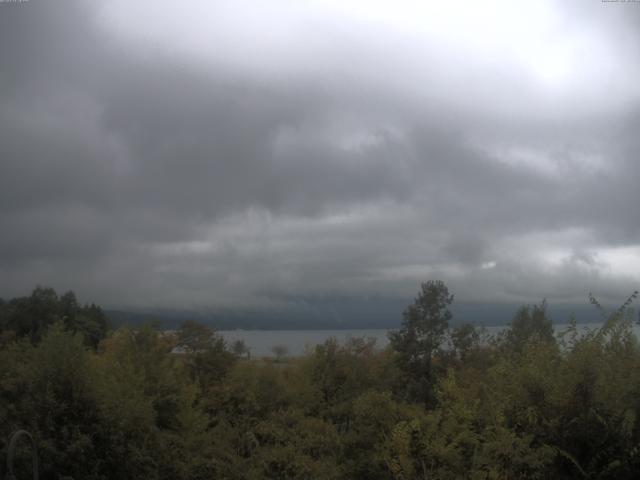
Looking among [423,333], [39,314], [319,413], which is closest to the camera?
[319,413]

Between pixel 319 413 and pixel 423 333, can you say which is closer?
pixel 319 413

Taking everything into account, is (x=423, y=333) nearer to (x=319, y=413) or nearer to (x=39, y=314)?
(x=319, y=413)

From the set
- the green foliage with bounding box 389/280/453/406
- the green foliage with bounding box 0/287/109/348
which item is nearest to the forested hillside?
the green foliage with bounding box 389/280/453/406

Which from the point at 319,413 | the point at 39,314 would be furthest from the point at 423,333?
the point at 39,314

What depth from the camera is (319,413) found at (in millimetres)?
31906

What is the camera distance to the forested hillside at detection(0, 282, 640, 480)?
1277 centimetres

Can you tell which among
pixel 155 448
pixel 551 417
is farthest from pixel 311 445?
pixel 551 417

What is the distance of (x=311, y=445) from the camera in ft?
83.8

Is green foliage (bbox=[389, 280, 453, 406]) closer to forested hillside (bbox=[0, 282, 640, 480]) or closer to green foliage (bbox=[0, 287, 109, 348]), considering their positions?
forested hillside (bbox=[0, 282, 640, 480])

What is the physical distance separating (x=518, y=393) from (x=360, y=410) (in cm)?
1152

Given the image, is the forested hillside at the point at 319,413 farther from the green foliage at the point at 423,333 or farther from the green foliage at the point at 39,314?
the green foliage at the point at 39,314

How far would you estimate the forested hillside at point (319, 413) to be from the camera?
1277 cm

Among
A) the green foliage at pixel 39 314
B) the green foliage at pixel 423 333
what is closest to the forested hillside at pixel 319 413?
A: the green foliage at pixel 423 333

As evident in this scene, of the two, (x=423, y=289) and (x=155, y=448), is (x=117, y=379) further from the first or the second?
(x=423, y=289)
